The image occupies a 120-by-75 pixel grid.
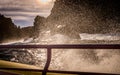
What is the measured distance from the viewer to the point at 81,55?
7225 cm

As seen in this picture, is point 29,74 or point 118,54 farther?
point 118,54

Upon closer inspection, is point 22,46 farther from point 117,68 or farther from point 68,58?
point 68,58

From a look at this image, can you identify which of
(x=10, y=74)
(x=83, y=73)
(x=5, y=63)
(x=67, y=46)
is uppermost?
(x=67, y=46)

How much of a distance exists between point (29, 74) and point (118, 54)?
60.7 metres

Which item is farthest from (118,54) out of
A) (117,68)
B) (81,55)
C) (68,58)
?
(117,68)

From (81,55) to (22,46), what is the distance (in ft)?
222

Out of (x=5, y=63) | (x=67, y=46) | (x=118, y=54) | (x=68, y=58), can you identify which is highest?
(x=67, y=46)

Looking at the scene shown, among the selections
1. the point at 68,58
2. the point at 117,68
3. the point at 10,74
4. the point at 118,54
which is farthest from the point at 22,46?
the point at 68,58

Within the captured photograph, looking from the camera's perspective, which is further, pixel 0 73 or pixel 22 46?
pixel 0 73

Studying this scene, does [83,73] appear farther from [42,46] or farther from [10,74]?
[10,74]

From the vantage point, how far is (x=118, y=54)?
65.6m

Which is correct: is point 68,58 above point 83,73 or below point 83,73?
below

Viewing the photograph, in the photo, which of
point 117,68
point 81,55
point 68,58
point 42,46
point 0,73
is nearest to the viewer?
point 42,46

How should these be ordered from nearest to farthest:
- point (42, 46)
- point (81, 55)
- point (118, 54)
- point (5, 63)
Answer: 1. point (42, 46)
2. point (5, 63)
3. point (118, 54)
4. point (81, 55)
